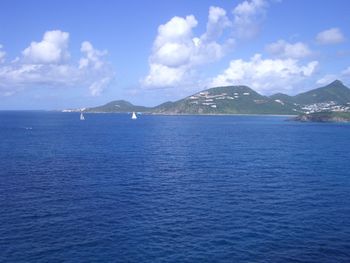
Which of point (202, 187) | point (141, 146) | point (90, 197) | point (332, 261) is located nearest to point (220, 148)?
point (141, 146)

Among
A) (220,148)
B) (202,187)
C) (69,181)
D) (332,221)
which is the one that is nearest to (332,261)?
(332,221)

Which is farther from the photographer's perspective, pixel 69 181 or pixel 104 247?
pixel 69 181

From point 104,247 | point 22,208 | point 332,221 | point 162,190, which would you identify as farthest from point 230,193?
point 22,208

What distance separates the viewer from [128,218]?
207ft

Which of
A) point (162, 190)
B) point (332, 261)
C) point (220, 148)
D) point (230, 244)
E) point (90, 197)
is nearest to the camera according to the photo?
point (332, 261)

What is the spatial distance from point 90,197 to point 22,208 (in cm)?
1280

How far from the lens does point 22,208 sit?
6725 centimetres

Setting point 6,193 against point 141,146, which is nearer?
point 6,193

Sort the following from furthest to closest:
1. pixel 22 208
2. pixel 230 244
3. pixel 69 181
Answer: pixel 69 181, pixel 22 208, pixel 230 244

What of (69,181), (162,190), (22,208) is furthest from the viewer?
(69,181)

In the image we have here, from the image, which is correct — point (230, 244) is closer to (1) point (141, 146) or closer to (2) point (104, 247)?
(2) point (104, 247)

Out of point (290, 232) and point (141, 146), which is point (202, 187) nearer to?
point (290, 232)

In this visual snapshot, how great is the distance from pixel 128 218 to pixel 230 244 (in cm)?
1817

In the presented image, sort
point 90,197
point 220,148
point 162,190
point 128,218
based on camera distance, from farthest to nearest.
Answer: point 220,148 < point 162,190 < point 90,197 < point 128,218
